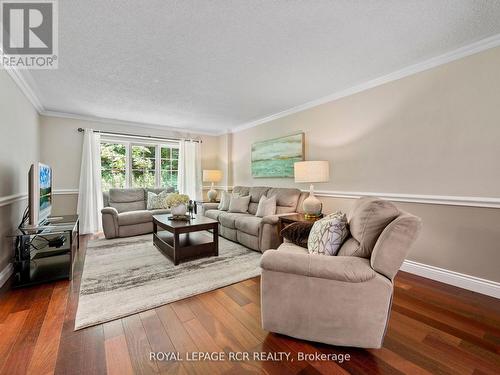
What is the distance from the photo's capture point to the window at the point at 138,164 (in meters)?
4.79

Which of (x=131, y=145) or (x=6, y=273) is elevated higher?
(x=131, y=145)

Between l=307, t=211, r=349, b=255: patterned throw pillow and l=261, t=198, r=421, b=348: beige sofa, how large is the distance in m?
0.14

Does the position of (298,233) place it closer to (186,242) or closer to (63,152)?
(186,242)

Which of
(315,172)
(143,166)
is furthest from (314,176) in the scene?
(143,166)

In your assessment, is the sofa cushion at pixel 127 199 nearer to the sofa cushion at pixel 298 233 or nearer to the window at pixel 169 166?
the window at pixel 169 166

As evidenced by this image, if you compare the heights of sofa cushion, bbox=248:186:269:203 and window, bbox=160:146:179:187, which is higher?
window, bbox=160:146:179:187

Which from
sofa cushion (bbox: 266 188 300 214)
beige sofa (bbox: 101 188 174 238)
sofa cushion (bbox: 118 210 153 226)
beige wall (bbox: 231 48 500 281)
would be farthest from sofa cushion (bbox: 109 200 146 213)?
beige wall (bbox: 231 48 500 281)

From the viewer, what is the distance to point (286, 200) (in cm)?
372

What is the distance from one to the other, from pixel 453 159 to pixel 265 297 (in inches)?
92.7

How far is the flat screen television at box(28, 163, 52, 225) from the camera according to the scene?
2357 mm

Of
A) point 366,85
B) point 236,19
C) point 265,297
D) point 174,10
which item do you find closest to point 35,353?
point 265,297

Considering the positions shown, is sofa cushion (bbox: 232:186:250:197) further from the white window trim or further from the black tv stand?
the black tv stand

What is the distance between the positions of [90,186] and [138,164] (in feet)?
3.39

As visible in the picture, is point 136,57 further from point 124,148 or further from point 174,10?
point 124,148
